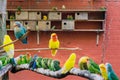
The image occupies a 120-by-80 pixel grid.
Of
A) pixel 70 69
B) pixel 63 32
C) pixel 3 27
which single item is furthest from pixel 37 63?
pixel 63 32

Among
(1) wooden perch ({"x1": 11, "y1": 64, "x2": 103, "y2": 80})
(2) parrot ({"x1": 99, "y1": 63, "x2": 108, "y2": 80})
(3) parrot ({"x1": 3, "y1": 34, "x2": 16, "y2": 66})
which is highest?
(3) parrot ({"x1": 3, "y1": 34, "x2": 16, "y2": 66})

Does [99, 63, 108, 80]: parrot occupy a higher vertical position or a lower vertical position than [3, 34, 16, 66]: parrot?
lower

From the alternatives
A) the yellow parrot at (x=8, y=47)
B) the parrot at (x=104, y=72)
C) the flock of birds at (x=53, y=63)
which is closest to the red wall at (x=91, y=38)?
the flock of birds at (x=53, y=63)

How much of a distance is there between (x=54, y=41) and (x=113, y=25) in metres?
1.76

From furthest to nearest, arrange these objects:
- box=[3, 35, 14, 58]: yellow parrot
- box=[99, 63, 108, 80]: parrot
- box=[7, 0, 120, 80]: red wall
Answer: box=[7, 0, 120, 80]: red wall, box=[3, 35, 14, 58]: yellow parrot, box=[99, 63, 108, 80]: parrot

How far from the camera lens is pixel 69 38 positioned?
372 centimetres

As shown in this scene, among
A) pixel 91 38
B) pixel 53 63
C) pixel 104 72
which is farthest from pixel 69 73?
pixel 91 38

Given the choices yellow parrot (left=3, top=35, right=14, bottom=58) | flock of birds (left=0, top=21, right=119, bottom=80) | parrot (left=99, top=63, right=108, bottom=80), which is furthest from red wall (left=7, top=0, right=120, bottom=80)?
parrot (left=99, top=63, right=108, bottom=80)

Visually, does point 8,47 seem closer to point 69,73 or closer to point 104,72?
point 69,73

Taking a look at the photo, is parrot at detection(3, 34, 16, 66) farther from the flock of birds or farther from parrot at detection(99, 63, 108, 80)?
parrot at detection(99, 63, 108, 80)

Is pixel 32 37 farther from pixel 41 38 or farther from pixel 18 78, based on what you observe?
pixel 18 78

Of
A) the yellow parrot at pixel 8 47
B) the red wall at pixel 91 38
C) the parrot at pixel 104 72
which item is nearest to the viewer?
the parrot at pixel 104 72

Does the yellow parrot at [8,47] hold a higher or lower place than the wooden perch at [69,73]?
higher

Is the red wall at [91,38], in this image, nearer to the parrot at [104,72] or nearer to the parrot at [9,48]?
the parrot at [9,48]
